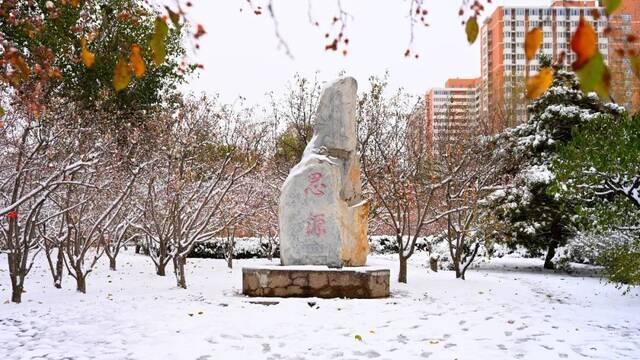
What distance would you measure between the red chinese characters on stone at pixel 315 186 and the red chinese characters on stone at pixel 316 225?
39cm

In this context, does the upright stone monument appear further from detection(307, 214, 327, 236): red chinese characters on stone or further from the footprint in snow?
the footprint in snow

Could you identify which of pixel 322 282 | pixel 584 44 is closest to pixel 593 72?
pixel 584 44

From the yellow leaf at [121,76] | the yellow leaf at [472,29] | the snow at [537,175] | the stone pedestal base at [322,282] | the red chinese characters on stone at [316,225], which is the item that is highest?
the snow at [537,175]

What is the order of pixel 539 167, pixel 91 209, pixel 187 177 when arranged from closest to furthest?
pixel 187 177
pixel 91 209
pixel 539 167

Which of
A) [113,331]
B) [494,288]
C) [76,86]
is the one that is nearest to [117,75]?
[113,331]

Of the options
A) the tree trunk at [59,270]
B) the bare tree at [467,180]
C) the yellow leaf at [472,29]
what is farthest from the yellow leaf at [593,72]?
the bare tree at [467,180]

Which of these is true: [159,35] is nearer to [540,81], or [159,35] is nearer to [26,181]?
[540,81]

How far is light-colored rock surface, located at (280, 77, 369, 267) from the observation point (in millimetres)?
9891

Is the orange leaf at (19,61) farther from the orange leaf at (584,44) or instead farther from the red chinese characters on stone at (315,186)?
the red chinese characters on stone at (315,186)

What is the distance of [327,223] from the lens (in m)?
9.89

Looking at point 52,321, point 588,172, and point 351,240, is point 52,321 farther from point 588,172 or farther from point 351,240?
point 588,172

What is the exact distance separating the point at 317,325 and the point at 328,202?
11.0ft

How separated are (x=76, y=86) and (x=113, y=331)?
10963 millimetres

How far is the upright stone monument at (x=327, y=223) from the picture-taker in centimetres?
912
